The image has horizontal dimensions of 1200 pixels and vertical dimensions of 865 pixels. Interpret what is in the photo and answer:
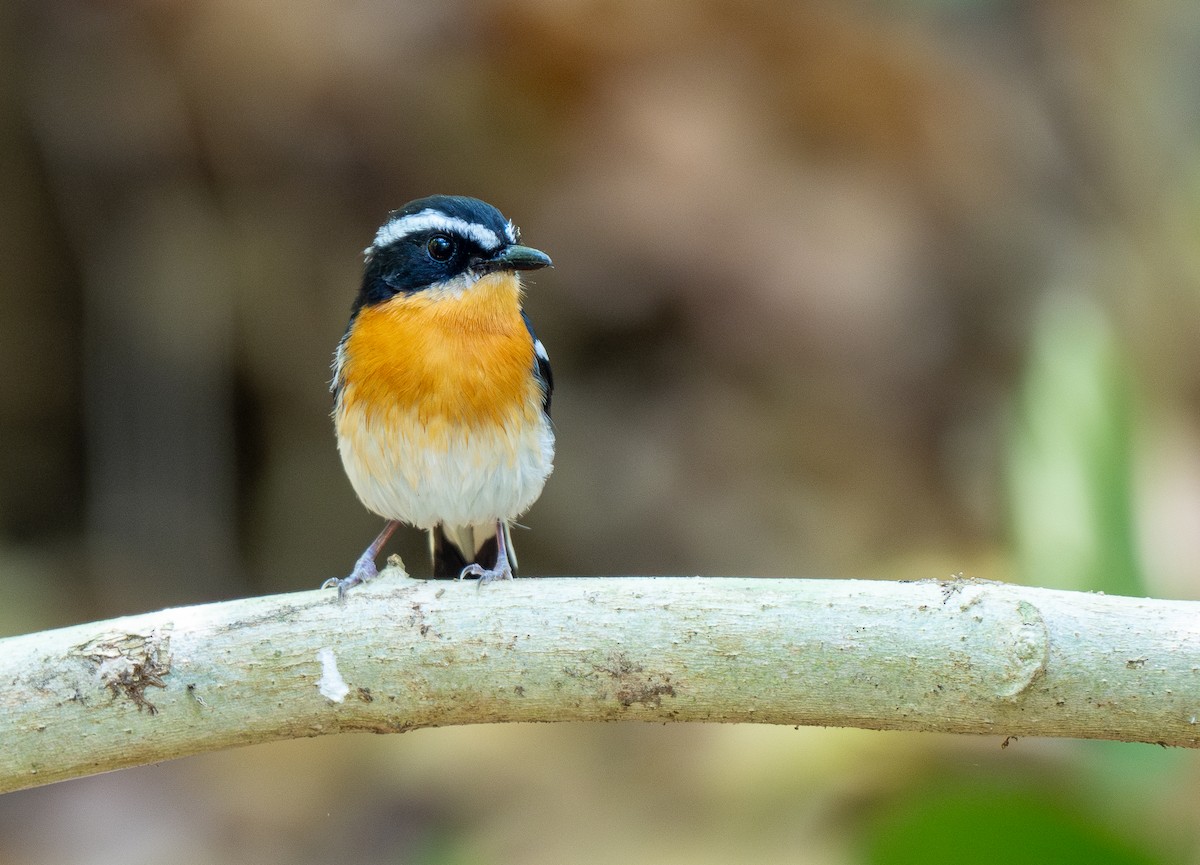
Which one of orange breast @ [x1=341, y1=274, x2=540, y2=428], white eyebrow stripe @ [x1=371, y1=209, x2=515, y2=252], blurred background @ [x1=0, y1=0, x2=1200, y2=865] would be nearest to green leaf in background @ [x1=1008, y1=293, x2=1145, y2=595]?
orange breast @ [x1=341, y1=274, x2=540, y2=428]

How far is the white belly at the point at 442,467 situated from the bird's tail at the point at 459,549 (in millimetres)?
674

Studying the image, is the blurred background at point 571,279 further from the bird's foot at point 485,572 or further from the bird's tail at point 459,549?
the bird's foot at point 485,572

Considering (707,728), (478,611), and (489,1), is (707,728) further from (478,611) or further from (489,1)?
(489,1)

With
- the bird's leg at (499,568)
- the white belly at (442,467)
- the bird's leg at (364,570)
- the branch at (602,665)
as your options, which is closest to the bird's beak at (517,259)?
the white belly at (442,467)

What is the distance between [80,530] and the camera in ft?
26.9

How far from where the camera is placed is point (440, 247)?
4.50m

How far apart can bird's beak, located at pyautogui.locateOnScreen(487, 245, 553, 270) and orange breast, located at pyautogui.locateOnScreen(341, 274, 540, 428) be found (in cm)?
8

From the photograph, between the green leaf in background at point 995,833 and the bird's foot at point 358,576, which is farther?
the bird's foot at point 358,576

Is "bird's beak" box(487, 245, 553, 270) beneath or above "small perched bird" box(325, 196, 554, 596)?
above

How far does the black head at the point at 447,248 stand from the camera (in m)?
4.43

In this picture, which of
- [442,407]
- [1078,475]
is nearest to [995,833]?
[1078,475]

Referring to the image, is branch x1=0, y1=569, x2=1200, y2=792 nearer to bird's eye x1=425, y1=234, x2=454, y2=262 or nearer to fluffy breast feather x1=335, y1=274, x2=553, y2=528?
fluffy breast feather x1=335, y1=274, x2=553, y2=528

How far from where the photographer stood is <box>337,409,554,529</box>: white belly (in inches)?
173

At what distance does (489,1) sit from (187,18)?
1.96 m
